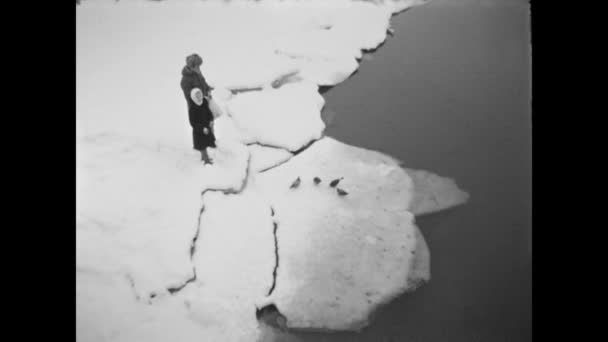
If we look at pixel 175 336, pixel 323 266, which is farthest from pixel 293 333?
pixel 175 336

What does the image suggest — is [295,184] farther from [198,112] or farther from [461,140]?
[461,140]

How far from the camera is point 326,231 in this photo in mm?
3389

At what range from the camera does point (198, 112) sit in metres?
3.60

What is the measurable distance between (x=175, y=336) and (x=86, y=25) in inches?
127

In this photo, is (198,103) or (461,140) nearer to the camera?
(198,103)

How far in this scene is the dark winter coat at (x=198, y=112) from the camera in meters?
3.48

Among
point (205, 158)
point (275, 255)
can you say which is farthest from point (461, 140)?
point (205, 158)

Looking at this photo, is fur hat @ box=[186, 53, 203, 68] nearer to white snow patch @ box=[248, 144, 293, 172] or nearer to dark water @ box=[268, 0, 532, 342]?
white snow patch @ box=[248, 144, 293, 172]

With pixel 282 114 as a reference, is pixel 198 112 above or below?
above

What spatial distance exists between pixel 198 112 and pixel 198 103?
9cm

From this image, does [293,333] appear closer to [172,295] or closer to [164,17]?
[172,295]

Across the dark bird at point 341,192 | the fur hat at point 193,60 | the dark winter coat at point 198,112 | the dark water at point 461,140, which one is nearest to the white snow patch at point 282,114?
the dark water at point 461,140

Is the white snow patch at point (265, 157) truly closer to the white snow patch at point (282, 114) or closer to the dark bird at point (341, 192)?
the white snow patch at point (282, 114)

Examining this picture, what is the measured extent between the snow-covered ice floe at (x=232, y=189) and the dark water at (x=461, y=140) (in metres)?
0.15
